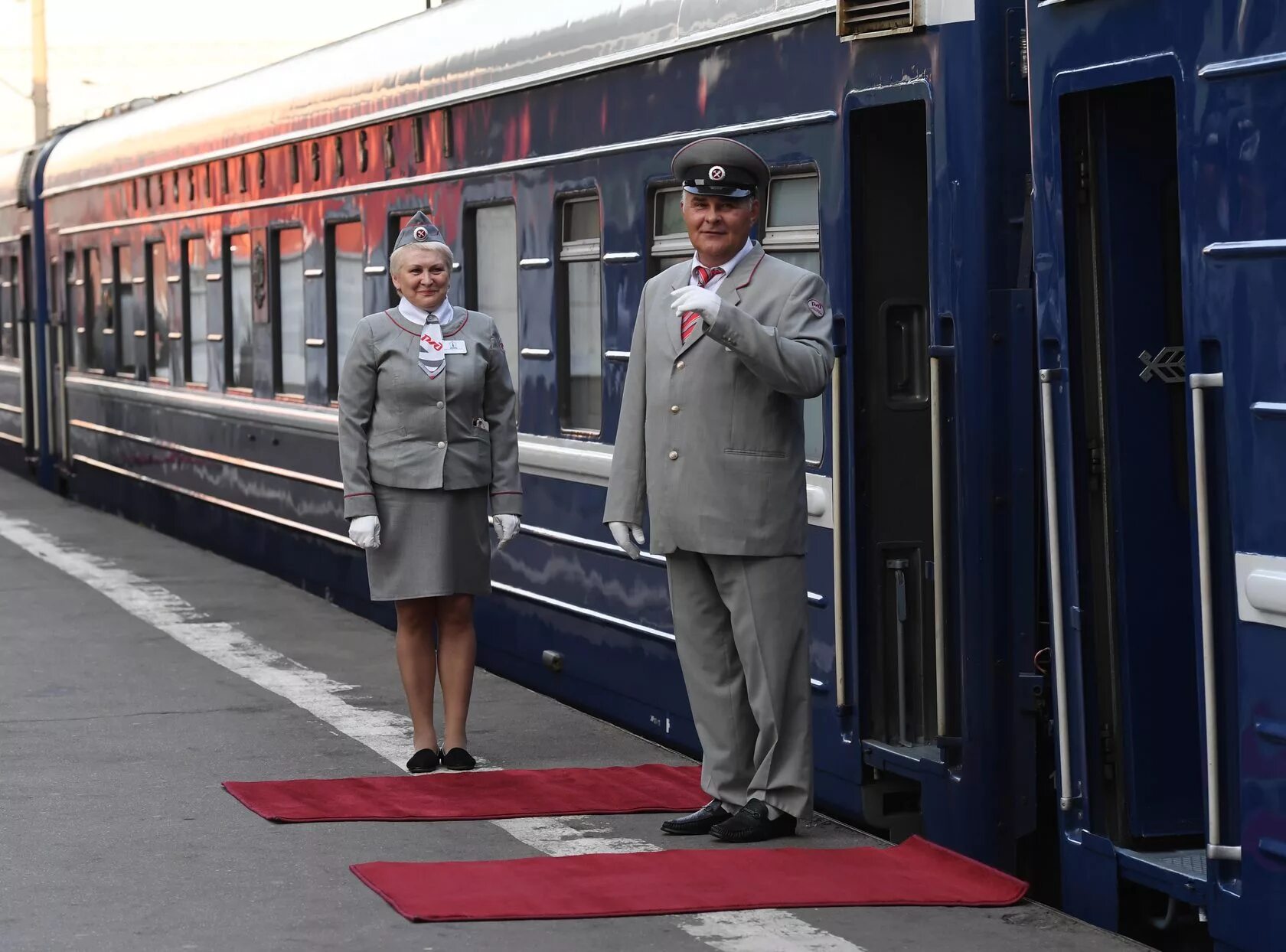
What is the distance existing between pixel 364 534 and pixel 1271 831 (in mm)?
3616

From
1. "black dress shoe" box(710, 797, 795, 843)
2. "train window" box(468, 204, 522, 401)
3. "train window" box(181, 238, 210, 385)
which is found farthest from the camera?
"train window" box(181, 238, 210, 385)

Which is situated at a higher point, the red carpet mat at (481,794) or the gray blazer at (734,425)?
the gray blazer at (734,425)

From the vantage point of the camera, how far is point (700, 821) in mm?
7051

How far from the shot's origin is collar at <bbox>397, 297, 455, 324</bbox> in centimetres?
815

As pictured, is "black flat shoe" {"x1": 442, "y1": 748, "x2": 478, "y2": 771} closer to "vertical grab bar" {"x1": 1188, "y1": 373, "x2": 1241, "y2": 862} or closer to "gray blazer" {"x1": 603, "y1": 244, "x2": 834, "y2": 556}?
"gray blazer" {"x1": 603, "y1": 244, "x2": 834, "y2": 556}

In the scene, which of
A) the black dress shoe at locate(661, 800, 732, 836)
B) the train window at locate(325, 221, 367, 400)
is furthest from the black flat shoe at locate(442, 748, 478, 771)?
the train window at locate(325, 221, 367, 400)

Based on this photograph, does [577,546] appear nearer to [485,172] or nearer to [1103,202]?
[485,172]

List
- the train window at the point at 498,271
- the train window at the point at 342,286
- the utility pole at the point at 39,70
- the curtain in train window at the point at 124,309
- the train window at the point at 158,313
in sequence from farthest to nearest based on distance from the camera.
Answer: the utility pole at the point at 39,70
the curtain in train window at the point at 124,309
the train window at the point at 158,313
the train window at the point at 342,286
the train window at the point at 498,271

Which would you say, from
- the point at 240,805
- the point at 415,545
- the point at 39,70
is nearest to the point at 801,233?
the point at 415,545

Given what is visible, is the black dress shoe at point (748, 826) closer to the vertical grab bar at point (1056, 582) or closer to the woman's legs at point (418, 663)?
the vertical grab bar at point (1056, 582)

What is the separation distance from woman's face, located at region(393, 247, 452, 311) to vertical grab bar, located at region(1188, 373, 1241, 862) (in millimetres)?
3371

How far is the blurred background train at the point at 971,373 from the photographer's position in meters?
5.27

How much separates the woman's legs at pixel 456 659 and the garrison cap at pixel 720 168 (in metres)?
2.09

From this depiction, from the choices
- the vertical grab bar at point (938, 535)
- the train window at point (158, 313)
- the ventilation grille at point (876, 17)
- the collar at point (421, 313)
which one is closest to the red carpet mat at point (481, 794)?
the vertical grab bar at point (938, 535)
